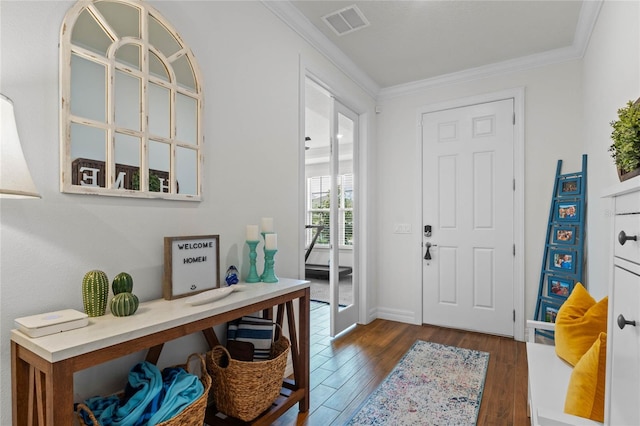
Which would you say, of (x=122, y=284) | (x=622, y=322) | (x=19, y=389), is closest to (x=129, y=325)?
(x=122, y=284)

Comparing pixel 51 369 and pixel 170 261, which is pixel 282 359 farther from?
pixel 51 369

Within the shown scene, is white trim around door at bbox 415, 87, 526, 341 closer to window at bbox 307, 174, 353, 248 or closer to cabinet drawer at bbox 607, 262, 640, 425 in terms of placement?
window at bbox 307, 174, 353, 248

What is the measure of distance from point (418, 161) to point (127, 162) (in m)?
3.00

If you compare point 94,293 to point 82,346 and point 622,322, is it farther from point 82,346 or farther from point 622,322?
point 622,322

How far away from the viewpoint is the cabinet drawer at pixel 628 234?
2.54 feet

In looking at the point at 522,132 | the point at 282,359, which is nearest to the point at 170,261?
the point at 282,359

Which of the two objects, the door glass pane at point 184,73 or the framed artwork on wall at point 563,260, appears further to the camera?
the framed artwork on wall at point 563,260

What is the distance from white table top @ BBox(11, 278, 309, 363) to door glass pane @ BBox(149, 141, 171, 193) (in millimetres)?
541

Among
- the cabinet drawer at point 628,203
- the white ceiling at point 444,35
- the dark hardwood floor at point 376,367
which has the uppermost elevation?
the white ceiling at point 444,35

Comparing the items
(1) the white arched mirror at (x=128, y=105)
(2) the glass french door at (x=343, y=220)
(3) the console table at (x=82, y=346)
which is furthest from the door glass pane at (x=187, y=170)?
(2) the glass french door at (x=343, y=220)

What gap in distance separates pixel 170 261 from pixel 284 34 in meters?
1.84

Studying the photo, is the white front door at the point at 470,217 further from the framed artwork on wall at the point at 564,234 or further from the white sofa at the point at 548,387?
the white sofa at the point at 548,387

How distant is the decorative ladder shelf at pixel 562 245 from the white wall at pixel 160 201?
7.36ft

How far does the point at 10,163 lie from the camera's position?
1.01m
